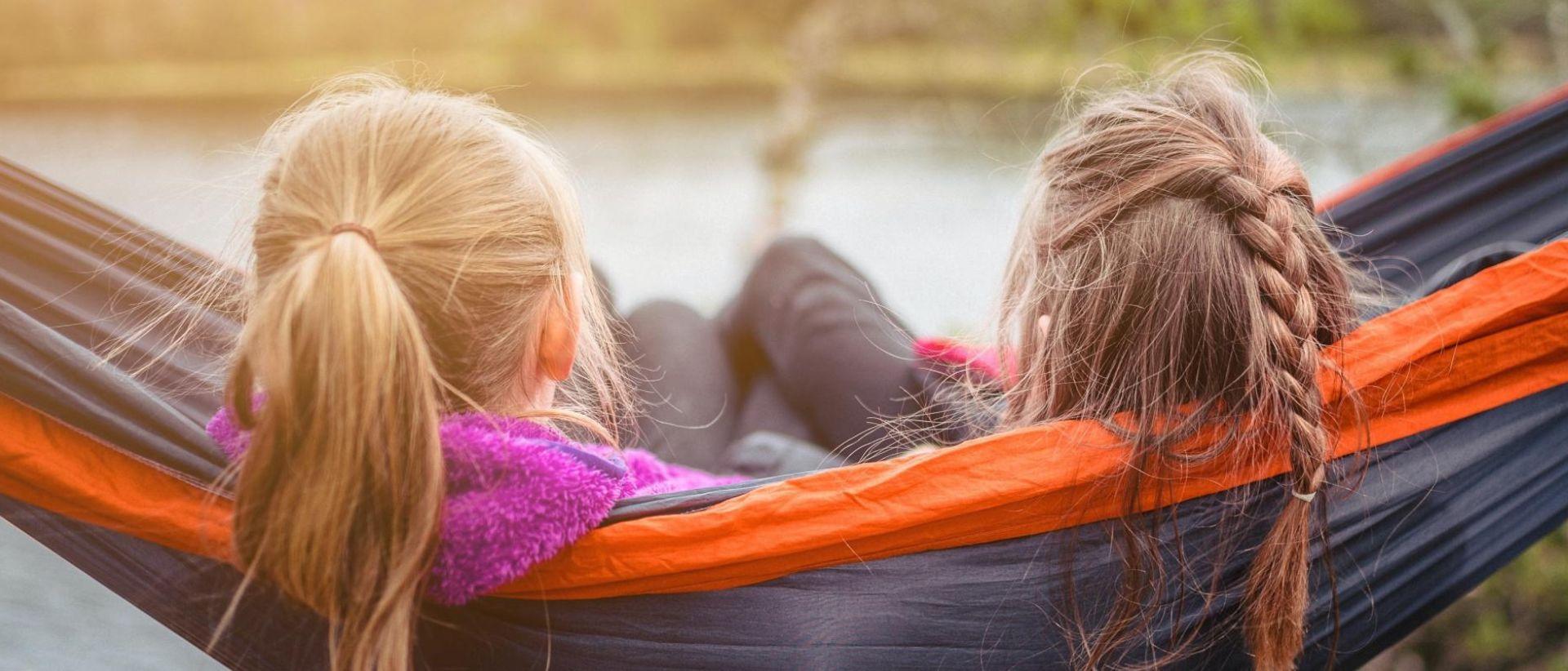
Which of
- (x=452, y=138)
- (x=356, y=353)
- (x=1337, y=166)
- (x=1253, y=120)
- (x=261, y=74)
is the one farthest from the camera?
(x=261, y=74)

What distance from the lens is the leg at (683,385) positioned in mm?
1530

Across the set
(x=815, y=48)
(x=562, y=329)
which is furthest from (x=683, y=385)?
(x=815, y=48)

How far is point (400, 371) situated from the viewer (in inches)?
29.5

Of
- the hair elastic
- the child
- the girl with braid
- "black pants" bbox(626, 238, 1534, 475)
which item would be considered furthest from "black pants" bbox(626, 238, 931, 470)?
the hair elastic

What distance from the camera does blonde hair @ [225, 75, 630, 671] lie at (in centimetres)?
73

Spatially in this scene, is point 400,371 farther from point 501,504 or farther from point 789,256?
point 789,256

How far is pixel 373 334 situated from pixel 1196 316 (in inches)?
25.9

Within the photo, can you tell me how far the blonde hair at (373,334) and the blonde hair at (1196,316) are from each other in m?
0.48

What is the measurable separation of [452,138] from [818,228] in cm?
447

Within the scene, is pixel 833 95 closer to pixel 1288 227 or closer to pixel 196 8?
pixel 196 8

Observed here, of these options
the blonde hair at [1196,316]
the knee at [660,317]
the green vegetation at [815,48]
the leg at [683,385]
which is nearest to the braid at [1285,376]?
the blonde hair at [1196,316]

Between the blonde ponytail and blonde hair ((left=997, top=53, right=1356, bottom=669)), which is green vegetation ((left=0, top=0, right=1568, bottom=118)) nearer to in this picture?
blonde hair ((left=997, top=53, right=1356, bottom=669))

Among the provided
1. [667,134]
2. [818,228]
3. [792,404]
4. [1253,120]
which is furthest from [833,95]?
[1253,120]

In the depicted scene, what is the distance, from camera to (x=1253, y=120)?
0.94 meters
